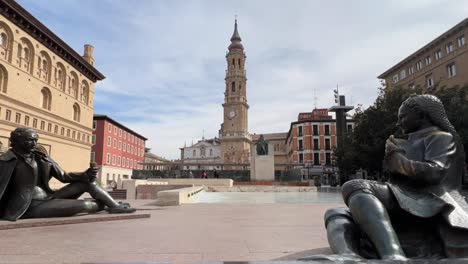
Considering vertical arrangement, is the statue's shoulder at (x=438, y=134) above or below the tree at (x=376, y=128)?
below

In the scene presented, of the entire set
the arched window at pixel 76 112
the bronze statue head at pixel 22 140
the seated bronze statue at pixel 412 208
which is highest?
the arched window at pixel 76 112

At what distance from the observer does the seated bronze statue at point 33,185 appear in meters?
5.96

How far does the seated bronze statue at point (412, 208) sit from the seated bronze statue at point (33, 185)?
5568 mm

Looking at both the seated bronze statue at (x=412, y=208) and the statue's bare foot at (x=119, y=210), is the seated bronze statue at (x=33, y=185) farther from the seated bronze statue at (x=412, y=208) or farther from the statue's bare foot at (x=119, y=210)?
the seated bronze statue at (x=412, y=208)

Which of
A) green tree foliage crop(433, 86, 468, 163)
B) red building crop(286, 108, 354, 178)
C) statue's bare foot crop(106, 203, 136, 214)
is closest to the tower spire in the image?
red building crop(286, 108, 354, 178)

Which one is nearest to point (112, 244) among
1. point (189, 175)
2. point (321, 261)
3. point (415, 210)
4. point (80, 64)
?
point (321, 261)

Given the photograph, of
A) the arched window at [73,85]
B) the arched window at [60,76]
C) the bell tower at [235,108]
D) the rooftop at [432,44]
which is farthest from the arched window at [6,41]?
the bell tower at [235,108]

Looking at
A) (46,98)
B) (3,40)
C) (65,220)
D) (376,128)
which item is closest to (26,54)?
(3,40)

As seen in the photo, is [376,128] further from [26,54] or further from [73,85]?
[73,85]

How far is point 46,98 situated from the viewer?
40094 mm

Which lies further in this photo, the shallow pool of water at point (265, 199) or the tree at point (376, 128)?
the tree at point (376, 128)

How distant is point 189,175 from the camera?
4725 centimetres

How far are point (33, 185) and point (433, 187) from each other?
21.3 feet

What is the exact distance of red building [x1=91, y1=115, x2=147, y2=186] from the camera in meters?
61.9
